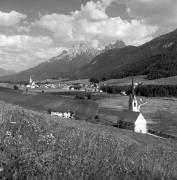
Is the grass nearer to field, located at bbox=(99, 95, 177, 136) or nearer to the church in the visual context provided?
field, located at bbox=(99, 95, 177, 136)

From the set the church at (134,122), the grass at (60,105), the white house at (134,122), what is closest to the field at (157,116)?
the grass at (60,105)

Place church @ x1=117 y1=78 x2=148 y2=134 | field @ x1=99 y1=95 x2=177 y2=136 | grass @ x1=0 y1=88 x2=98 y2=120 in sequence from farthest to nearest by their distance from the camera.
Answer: grass @ x1=0 y1=88 x2=98 y2=120
field @ x1=99 y1=95 x2=177 y2=136
church @ x1=117 y1=78 x2=148 y2=134

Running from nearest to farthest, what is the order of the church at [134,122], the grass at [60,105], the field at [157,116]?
the church at [134,122]
the field at [157,116]
the grass at [60,105]

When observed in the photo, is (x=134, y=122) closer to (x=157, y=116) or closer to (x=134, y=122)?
(x=134, y=122)

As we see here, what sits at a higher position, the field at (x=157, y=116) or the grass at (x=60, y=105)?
the grass at (x=60, y=105)

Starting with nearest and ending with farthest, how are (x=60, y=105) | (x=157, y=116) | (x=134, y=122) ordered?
(x=134, y=122)
(x=157, y=116)
(x=60, y=105)

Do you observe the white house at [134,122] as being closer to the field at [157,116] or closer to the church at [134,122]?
the church at [134,122]

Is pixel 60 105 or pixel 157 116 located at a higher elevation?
pixel 60 105

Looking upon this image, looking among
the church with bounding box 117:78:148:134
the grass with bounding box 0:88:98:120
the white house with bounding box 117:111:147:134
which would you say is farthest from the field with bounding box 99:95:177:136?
the white house with bounding box 117:111:147:134

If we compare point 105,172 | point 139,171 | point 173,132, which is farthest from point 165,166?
point 173,132

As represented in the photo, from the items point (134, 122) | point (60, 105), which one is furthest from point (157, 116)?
point (134, 122)

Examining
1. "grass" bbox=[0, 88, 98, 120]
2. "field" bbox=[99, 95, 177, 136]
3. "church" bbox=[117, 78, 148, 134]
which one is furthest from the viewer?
"grass" bbox=[0, 88, 98, 120]

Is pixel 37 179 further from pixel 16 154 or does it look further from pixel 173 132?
pixel 173 132

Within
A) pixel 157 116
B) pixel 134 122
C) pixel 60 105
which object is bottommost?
pixel 157 116
